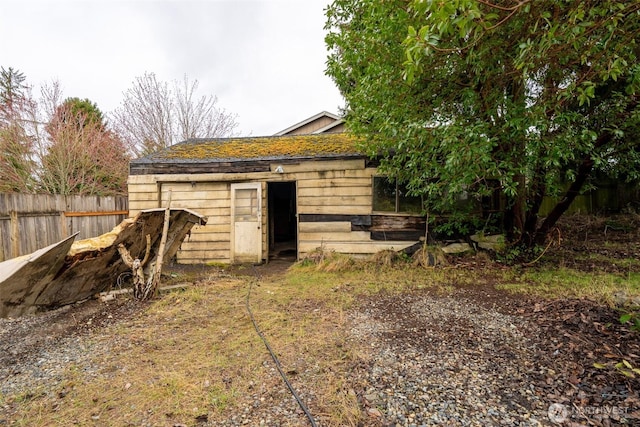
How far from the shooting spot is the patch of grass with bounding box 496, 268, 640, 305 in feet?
12.1

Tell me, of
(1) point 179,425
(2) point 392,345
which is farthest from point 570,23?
(1) point 179,425

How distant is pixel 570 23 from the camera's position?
8.52ft

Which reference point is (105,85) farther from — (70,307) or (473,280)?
(473,280)

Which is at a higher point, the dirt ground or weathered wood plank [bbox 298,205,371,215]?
weathered wood plank [bbox 298,205,371,215]

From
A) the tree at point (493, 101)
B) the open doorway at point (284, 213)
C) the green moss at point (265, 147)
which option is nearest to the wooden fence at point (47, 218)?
the green moss at point (265, 147)

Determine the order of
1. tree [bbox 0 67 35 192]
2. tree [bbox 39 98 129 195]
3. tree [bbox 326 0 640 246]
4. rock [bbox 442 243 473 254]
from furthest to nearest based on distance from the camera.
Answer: tree [bbox 39 98 129 195], tree [bbox 0 67 35 192], rock [bbox 442 243 473 254], tree [bbox 326 0 640 246]

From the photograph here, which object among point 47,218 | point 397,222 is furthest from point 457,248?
point 47,218

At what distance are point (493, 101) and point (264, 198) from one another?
4.86m

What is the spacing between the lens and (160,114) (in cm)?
1417

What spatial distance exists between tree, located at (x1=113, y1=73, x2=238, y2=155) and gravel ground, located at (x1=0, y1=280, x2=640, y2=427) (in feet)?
42.0

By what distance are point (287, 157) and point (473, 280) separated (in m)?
4.54

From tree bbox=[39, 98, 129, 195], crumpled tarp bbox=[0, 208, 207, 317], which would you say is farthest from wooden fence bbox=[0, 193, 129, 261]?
tree bbox=[39, 98, 129, 195]

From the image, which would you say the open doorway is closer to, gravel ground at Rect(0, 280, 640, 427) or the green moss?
the green moss

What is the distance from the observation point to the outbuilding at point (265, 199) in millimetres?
6348
